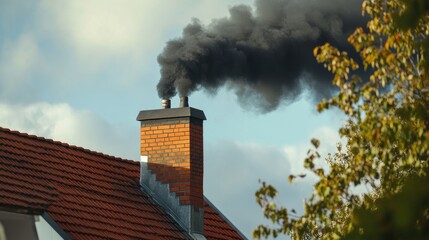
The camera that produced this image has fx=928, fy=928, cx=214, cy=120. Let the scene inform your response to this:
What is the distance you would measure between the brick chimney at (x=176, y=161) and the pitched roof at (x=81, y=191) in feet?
0.89

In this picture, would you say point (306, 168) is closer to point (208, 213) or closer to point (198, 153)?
point (198, 153)

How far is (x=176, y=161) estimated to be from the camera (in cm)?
1783

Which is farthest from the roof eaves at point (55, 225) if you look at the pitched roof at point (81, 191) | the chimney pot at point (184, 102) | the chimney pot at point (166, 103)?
the chimney pot at point (184, 102)

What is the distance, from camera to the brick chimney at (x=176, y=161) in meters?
17.7

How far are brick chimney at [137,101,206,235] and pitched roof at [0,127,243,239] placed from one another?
273mm

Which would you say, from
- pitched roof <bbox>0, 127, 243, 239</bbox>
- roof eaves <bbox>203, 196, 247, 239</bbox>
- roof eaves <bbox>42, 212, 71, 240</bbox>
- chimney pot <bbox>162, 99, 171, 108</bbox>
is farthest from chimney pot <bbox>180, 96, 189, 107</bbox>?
roof eaves <bbox>42, 212, 71, 240</bbox>

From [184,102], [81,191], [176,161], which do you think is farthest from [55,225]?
[184,102]

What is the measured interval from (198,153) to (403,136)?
352 inches

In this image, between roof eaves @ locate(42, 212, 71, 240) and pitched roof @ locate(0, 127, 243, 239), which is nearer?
roof eaves @ locate(42, 212, 71, 240)

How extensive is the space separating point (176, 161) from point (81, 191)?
Answer: 7.35ft

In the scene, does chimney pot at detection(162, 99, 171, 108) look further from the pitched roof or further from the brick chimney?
the pitched roof

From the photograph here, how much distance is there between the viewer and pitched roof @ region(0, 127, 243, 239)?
14.7 m

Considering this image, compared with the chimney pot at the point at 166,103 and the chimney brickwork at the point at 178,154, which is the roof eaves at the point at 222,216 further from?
the chimney pot at the point at 166,103

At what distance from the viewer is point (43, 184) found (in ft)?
50.6
